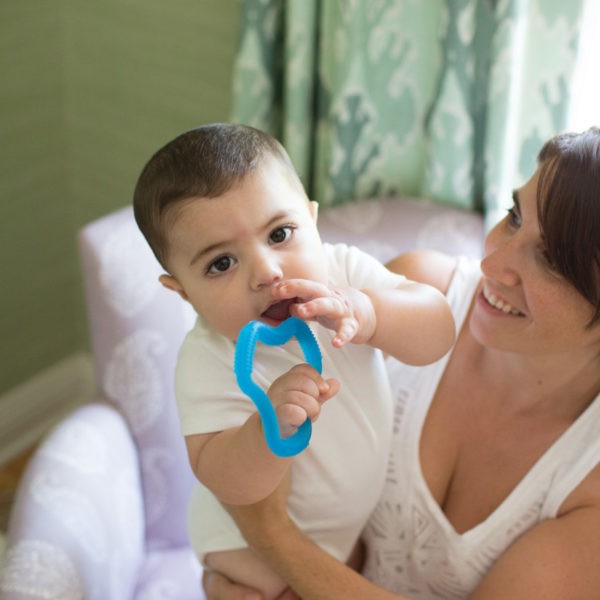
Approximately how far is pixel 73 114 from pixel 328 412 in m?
1.68

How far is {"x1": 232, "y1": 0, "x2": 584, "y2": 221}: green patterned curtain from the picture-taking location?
1.74m

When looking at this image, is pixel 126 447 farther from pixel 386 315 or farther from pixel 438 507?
pixel 386 315

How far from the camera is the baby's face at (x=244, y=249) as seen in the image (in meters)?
1.08

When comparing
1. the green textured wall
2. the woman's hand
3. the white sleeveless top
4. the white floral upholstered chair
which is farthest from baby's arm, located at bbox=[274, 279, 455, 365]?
the green textured wall

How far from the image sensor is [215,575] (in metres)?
1.38

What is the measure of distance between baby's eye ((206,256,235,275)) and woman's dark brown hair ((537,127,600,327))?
427 millimetres

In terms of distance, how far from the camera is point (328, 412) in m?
1.25

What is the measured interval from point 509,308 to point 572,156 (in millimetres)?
237

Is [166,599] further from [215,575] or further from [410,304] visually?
[410,304]

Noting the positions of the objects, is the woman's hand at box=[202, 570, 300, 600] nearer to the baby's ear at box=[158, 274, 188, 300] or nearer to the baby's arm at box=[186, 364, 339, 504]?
the baby's arm at box=[186, 364, 339, 504]

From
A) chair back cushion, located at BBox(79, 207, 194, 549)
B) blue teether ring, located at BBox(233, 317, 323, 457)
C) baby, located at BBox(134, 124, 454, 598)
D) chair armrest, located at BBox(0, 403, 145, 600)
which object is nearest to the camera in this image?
blue teether ring, located at BBox(233, 317, 323, 457)

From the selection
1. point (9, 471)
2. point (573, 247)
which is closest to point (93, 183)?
point (9, 471)

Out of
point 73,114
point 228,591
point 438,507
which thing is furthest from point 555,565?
point 73,114

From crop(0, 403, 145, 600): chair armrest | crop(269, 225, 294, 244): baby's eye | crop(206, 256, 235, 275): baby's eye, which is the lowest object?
crop(0, 403, 145, 600): chair armrest
